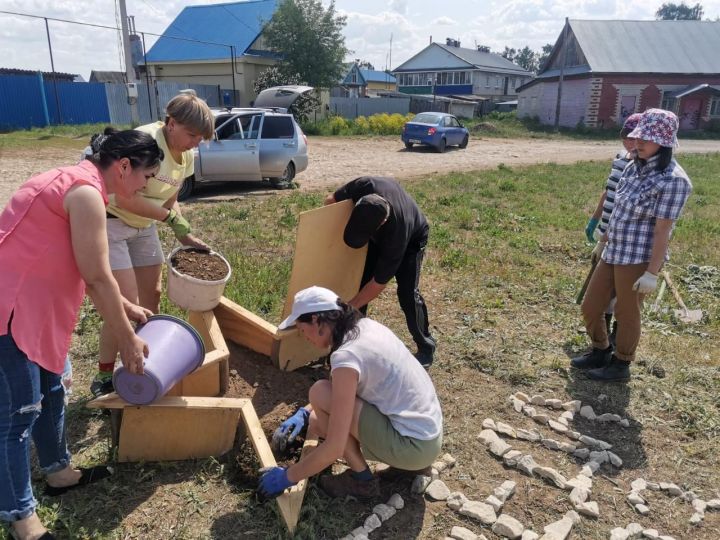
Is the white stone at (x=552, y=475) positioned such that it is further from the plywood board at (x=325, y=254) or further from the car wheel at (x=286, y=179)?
the car wheel at (x=286, y=179)

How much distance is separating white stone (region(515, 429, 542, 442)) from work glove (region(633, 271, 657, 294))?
1.14 meters

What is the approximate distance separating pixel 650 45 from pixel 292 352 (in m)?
42.8

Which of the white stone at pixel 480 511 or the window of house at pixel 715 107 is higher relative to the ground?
the window of house at pixel 715 107

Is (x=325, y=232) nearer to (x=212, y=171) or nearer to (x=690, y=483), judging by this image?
(x=690, y=483)

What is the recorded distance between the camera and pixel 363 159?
17.2 metres

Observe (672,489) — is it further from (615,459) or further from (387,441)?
(387,441)

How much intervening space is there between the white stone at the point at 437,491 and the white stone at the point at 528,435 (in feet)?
2.49

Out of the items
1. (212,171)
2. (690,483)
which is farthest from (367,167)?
(690,483)

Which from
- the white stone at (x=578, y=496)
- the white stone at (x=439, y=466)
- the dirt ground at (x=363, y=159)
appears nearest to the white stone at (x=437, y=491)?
the white stone at (x=439, y=466)

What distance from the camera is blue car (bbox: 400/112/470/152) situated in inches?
801

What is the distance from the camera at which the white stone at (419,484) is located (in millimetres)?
2768

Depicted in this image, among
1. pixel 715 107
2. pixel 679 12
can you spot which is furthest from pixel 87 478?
pixel 679 12

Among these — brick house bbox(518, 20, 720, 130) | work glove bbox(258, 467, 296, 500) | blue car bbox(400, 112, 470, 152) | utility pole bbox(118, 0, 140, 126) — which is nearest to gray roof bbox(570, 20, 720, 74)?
brick house bbox(518, 20, 720, 130)

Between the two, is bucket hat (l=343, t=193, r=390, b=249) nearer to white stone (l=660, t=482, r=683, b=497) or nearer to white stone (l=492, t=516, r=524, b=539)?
white stone (l=492, t=516, r=524, b=539)
